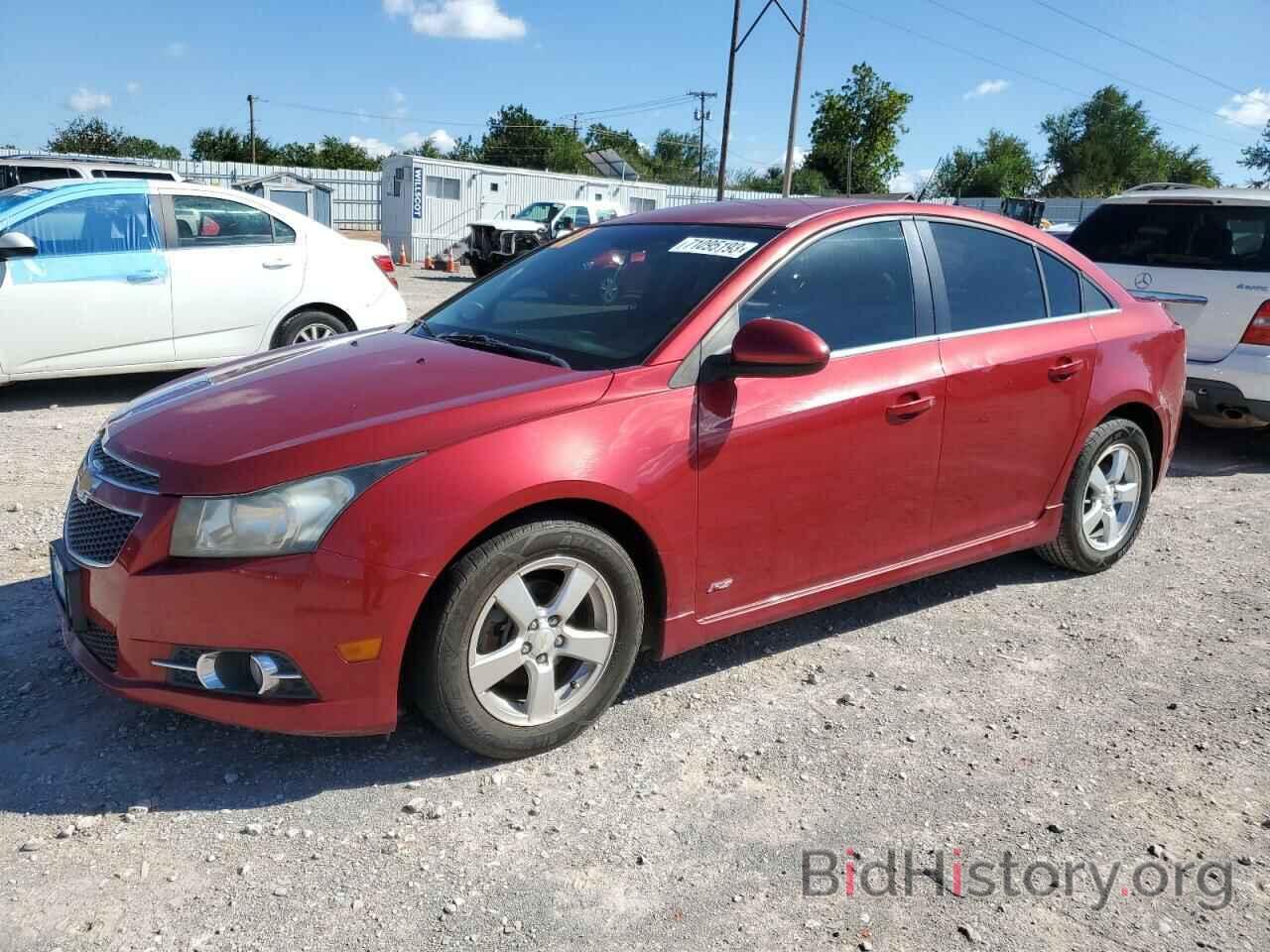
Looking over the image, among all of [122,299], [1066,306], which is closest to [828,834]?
[1066,306]

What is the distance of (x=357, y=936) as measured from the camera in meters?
2.31

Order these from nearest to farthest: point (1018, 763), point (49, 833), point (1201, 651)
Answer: point (49, 833), point (1018, 763), point (1201, 651)

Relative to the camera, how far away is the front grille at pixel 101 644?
2.77 m

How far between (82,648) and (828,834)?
210 cm

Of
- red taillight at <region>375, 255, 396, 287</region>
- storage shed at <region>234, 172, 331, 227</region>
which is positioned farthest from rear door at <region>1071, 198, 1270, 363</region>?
storage shed at <region>234, 172, 331, 227</region>

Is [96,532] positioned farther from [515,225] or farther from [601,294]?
[515,225]

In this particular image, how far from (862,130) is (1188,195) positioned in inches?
1948

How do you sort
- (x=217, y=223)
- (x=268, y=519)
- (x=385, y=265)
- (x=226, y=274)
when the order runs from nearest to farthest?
(x=268, y=519)
(x=226, y=274)
(x=217, y=223)
(x=385, y=265)

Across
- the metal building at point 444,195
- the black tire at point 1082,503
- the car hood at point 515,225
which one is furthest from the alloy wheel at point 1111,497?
the metal building at point 444,195

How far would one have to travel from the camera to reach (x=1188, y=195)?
6867 millimetres

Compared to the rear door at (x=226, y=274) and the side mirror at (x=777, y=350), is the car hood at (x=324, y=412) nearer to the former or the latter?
the side mirror at (x=777, y=350)

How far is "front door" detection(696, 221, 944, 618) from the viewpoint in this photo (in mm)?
3230

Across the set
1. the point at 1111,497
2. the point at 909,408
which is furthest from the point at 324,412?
the point at 1111,497

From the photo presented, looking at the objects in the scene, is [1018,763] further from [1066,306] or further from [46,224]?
[46,224]
